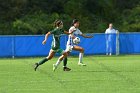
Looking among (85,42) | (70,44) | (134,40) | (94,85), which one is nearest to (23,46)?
(85,42)

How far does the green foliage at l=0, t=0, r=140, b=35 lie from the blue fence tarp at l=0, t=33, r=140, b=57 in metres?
10.0

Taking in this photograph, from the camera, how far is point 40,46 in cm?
3112

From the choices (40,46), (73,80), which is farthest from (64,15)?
(73,80)

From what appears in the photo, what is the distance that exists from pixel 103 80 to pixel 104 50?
15076 millimetres

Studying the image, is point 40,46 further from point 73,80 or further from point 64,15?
point 73,80

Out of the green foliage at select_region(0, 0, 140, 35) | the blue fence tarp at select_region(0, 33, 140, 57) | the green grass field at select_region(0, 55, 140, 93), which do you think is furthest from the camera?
the green foliage at select_region(0, 0, 140, 35)

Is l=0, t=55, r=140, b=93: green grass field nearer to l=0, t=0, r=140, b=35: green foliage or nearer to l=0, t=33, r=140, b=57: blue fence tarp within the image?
l=0, t=33, r=140, b=57: blue fence tarp

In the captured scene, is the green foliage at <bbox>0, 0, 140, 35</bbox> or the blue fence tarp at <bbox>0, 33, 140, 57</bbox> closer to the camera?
the blue fence tarp at <bbox>0, 33, 140, 57</bbox>

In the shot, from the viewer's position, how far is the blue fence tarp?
3092 centimetres

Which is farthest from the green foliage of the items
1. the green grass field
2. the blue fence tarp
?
the green grass field

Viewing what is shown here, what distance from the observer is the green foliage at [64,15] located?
42.2 m

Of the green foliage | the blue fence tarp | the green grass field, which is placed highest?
the green foliage

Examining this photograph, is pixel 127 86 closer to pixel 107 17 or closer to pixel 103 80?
pixel 103 80

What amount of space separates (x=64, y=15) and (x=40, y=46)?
14146 millimetres
